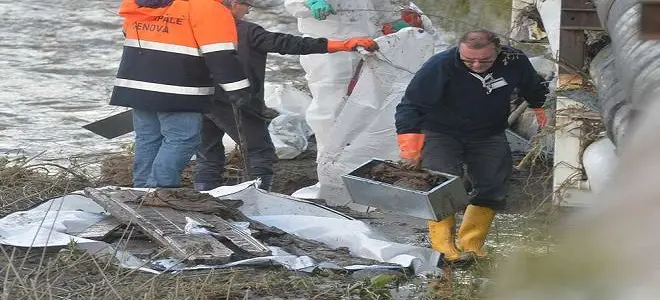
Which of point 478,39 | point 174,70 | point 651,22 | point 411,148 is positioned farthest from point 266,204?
point 651,22

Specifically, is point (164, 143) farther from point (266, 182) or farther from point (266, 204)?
point (266, 182)

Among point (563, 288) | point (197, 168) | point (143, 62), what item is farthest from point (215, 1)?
point (563, 288)

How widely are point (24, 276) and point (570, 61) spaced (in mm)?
2843

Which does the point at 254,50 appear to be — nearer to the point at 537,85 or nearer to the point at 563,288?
the point at 537,85

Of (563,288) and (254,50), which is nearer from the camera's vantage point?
(563,288)

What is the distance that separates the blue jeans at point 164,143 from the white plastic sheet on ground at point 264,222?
263mm

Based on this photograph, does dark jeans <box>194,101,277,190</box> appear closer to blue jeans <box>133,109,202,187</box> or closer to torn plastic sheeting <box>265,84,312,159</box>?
blue jeans <box>133,109,202,187</box>

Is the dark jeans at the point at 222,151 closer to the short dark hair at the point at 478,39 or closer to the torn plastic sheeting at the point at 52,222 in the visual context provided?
the torn plastic sheeting at the point at 52,222

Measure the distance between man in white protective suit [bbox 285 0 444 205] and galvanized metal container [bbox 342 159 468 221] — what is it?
132 cm

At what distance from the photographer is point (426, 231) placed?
19.7ft

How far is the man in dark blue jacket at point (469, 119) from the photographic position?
16.9ft

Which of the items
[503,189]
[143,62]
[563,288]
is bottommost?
[503,189]

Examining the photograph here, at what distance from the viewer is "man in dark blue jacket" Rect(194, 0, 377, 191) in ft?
20.6

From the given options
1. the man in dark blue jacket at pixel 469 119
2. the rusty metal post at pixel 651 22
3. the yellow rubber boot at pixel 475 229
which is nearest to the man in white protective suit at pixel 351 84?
the man in dark blue jacket at pixel 469 119
